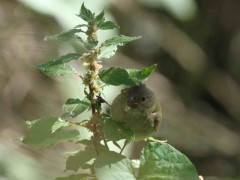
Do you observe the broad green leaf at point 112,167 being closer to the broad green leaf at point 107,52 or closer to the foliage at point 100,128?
the foliage at point 100,128

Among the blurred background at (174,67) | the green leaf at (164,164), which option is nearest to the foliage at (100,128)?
the green leaf at (164,164)

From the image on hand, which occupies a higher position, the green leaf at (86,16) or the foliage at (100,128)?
the green leaf at (86,16)

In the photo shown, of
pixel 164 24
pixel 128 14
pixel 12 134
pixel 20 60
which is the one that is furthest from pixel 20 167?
pixel 164 24

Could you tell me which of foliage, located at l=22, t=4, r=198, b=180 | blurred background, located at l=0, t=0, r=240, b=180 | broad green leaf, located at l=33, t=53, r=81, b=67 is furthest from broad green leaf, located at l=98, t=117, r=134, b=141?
blurred background, located at l=0, t=0, r=240, b=180

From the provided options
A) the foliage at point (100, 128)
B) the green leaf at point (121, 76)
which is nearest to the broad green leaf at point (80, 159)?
the foliage at point (100, 128)

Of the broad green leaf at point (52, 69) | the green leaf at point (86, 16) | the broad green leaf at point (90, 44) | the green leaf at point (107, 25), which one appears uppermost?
the green leaf at point (86, 16)

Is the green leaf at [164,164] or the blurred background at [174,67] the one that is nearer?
the green leaf at [164,164]

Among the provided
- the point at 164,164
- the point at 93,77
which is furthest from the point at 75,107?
the point at 164,164

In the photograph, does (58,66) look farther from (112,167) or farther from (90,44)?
(112,167)

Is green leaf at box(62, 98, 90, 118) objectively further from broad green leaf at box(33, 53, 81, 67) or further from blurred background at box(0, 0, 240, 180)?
blurred background at box(0, 0, 240, 180)
